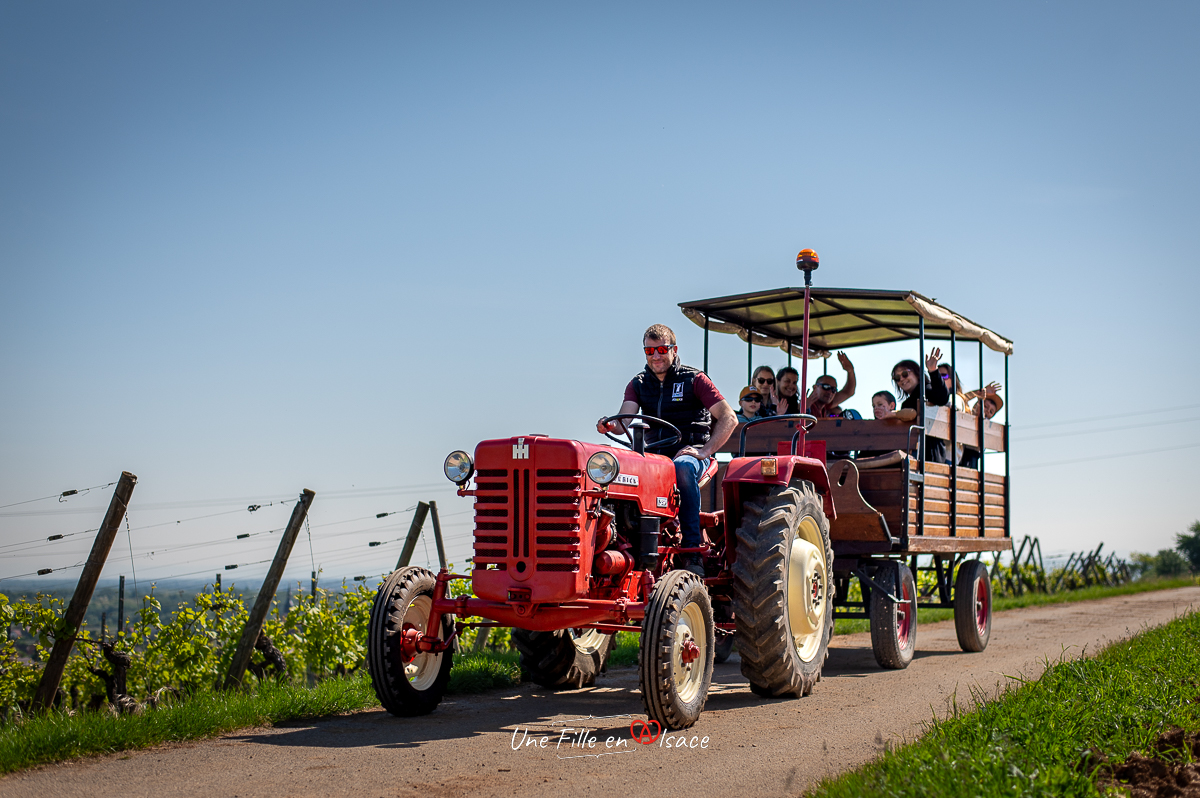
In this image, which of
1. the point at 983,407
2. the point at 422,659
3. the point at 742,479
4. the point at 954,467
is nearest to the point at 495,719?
the point at 422,659

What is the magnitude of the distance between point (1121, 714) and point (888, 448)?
12.8 ft

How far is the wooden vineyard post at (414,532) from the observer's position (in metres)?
9.23

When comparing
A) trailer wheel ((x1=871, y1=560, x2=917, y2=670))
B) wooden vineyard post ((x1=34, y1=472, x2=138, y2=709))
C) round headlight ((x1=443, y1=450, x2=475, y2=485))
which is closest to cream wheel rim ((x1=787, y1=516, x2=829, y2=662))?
trailer wheel ((x1=871, y1=560, x2=917, y2=670))

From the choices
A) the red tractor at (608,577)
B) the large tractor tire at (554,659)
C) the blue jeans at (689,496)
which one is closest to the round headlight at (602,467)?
the red tractor at (608,577)

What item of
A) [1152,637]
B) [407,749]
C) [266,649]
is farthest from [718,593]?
[1152,637]

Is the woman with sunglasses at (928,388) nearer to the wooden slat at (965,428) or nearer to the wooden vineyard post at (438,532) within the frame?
Answer: the wooden slat at (965,428)

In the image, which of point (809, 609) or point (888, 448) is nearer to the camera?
point (809, 609)

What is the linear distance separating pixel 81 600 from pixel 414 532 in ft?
11.2

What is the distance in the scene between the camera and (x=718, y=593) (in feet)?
22.8

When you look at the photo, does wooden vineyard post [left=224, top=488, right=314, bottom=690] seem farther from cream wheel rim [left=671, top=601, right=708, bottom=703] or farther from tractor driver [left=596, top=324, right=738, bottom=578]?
cream wheel rim [left=671, top=601, right=708, bottom=703]

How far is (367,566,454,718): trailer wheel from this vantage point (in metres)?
5.77

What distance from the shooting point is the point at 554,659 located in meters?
7.05

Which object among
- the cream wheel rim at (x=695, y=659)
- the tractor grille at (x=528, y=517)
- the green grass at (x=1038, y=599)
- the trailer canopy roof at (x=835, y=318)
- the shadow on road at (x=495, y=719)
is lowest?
the green grass at (x=1038, y=599)

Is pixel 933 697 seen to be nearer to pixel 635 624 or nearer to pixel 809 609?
pixel 809 609
